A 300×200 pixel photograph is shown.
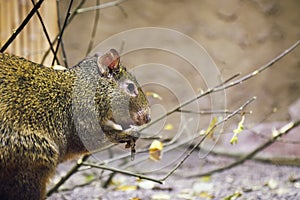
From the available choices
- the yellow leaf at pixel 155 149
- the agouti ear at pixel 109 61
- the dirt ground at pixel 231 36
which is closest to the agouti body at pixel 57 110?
the agouti ear at pixel 109 61

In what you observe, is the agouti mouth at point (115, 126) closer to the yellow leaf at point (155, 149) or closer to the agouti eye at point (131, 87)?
the agouti eye at point (131, 87)

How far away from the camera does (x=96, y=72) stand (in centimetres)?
216

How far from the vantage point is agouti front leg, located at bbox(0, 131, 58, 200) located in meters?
1.84

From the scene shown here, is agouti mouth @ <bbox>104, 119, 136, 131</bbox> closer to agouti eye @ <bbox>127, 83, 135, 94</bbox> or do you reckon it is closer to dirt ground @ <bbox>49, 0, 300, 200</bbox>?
agouti eye @ <bbox>127, 83, 135, 94</bbox>

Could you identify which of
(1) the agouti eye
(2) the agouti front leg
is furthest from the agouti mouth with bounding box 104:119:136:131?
(2) the agouti front leg

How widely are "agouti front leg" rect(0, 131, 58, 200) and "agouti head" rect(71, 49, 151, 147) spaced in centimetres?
26

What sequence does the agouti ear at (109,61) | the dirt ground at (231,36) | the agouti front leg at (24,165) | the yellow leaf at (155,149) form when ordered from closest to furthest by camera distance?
1. the agouti front leg at (24,165)
2. the agouti ear at (109,61)
3. the yellow leaf at (155,149)
4. the dirt ground at (231,36)

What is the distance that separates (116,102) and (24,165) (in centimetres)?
43

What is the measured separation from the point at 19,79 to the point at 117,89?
35 centimetres

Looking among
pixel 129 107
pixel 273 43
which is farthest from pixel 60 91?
pixel 273 43

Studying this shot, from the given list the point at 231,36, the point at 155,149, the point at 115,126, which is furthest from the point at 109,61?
the point at 231,36

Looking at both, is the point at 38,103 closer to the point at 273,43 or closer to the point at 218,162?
the point at 218,162

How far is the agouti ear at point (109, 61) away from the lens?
2.07m

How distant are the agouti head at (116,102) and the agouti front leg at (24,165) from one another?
265 millimetres
